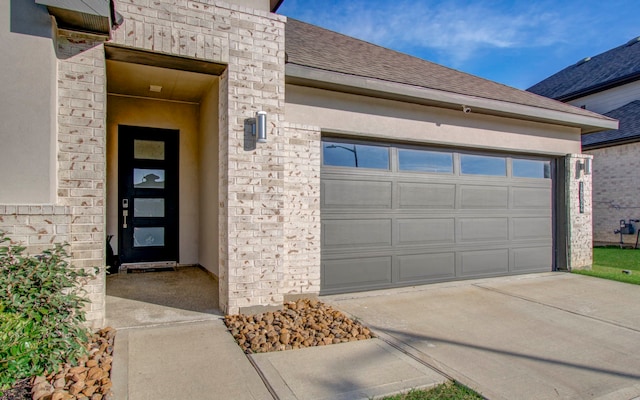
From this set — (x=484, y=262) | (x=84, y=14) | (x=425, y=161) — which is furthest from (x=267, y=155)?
(x=484, y=262)

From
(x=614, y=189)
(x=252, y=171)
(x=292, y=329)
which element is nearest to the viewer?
(x=292, y=329)

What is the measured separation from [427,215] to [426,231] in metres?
0.28

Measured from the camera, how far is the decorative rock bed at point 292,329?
402cm

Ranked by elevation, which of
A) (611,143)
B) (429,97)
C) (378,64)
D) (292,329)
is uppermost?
(378,64)

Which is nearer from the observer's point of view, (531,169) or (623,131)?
(531,169)

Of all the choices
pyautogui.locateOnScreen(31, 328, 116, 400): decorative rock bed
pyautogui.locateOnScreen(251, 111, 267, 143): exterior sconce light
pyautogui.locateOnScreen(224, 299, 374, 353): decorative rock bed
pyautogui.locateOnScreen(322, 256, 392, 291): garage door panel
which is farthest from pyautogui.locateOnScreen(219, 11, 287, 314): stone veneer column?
pyautogui.locateOnScreen(31, 328, 116, 400): decorative rock bed

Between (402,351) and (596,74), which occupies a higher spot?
(596,74)

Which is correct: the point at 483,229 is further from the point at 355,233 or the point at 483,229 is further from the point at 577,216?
the point at 355,233

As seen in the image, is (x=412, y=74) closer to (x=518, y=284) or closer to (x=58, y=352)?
(x=518, y=284)

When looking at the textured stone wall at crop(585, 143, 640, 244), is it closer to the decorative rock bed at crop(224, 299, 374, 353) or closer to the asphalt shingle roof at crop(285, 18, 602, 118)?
the asphalt shingle roof at crop(285, 18, 602, 118)

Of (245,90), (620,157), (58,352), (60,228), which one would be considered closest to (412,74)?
(245,90)

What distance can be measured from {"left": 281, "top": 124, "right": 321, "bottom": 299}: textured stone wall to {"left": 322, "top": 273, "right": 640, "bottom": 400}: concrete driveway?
0.60 meters

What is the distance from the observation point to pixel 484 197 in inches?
297

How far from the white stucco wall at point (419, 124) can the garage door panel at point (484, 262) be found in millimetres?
1999
